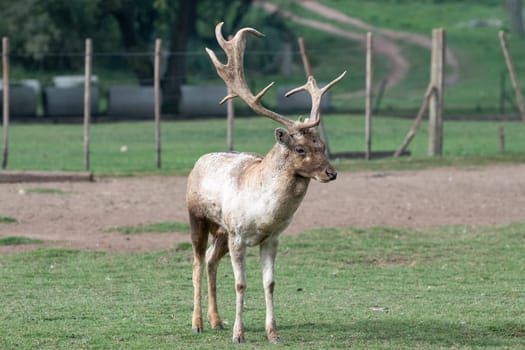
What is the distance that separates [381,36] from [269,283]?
43.4 meters

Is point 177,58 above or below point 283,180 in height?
below

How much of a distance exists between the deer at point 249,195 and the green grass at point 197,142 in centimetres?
1041

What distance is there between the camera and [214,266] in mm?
9891

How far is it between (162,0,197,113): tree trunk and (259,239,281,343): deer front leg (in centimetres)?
2439

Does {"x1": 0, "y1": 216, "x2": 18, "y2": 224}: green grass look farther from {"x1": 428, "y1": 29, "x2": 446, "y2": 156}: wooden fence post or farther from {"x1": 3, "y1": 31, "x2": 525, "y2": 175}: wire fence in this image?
{"x1": 3, "y1": 31, "x2": 525, "y2": 175}: wire fence

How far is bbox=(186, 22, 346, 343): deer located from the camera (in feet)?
29.3

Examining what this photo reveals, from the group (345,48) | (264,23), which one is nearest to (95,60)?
(264,23)

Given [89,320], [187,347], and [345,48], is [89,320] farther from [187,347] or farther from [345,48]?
[345,48]

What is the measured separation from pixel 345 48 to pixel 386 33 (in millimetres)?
7021

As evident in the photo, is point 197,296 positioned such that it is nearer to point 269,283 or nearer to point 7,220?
point 269,283

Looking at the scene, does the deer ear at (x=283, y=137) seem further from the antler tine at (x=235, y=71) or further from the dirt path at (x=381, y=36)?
the dirt path at (x=381, y=36)

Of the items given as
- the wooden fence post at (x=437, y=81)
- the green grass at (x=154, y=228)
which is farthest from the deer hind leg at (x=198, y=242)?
the wooden fence post at (x=437, y=81)

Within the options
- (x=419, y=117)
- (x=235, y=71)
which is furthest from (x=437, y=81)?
(x=235, y=71)

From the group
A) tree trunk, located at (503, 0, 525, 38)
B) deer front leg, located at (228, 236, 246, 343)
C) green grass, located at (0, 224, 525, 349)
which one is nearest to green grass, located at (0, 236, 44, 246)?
green grass, located at (0, 224, 525, 349)
